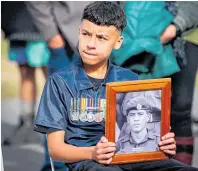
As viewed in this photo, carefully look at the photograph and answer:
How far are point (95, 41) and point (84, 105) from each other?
24 centimetres

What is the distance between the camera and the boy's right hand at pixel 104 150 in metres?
1.99

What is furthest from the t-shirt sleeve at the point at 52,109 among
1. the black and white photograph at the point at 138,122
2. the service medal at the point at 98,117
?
the black and white photograph at the point at 138,122

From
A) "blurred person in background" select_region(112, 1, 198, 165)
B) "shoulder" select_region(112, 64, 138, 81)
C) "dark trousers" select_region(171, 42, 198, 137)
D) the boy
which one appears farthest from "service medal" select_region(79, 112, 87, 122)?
"dark trousers" select_region(171, 42, 198, 137)

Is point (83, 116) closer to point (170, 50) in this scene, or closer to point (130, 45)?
point (130, 45)

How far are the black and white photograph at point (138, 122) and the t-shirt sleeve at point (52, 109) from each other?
21cm

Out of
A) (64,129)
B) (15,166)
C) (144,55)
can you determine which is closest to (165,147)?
(64,129)

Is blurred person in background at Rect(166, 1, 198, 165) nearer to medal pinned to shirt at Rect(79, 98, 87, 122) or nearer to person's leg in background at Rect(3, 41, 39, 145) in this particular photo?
person's leg in background at Rect(3, 41, 39, 145)

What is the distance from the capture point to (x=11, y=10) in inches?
131

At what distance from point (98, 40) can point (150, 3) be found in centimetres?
123

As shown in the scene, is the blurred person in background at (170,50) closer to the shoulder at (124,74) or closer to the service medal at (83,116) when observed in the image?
the shoulder at (124,74)

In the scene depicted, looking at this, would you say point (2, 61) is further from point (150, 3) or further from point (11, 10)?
point (150, 3)

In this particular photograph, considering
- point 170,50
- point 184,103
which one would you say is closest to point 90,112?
point 170,50

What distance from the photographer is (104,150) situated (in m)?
1.99

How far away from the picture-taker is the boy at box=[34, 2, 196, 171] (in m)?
2.08
